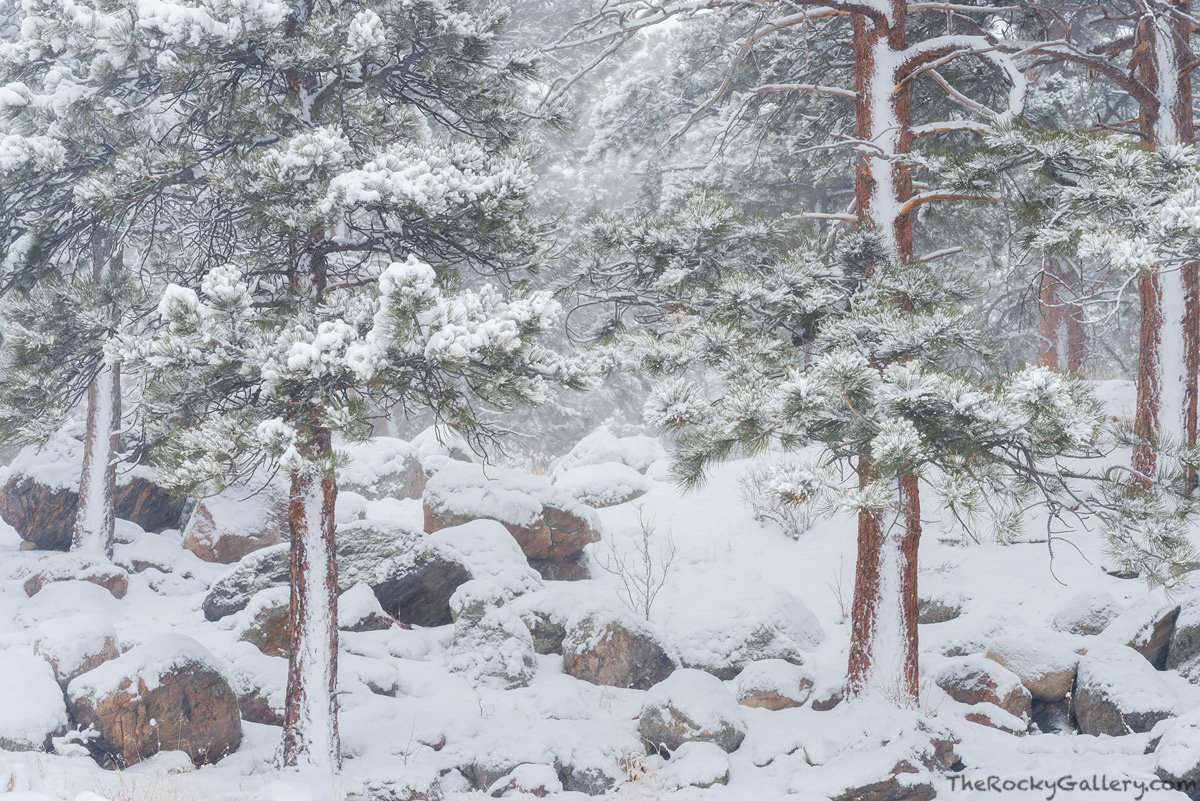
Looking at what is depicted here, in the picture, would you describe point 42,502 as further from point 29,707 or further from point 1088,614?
point 1088,614

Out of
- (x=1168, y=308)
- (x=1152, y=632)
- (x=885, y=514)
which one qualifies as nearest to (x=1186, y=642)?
(x=1152, y=632)

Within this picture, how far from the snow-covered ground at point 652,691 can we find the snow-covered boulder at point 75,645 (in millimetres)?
88

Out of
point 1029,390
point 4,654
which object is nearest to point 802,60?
point 1029,390

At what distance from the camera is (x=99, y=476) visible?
32.7ft

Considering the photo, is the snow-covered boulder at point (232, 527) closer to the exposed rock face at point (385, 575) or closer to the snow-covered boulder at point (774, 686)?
the exposed rock face at point (385, 575)

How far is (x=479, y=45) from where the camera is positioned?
219 inches

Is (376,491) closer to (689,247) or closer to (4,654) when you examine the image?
(4,654)

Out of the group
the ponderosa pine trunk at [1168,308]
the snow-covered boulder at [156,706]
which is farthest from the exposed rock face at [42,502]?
the ponderosa pine trunk at [1168,308]

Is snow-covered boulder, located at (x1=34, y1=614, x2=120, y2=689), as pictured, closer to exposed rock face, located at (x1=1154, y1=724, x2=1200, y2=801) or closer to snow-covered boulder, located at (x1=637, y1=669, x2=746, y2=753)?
snow-covered boulder, located at (x1=637, y1=669, x2=746, y2=753)

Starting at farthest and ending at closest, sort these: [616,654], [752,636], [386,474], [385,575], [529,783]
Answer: [386,474], [385,575], [752,636], [616,654], [529,783]

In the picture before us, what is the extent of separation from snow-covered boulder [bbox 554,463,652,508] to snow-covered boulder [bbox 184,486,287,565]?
4.28 m

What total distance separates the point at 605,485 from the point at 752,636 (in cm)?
534

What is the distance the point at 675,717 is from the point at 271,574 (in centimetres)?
492

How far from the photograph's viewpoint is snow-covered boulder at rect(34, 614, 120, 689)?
6266 mm
